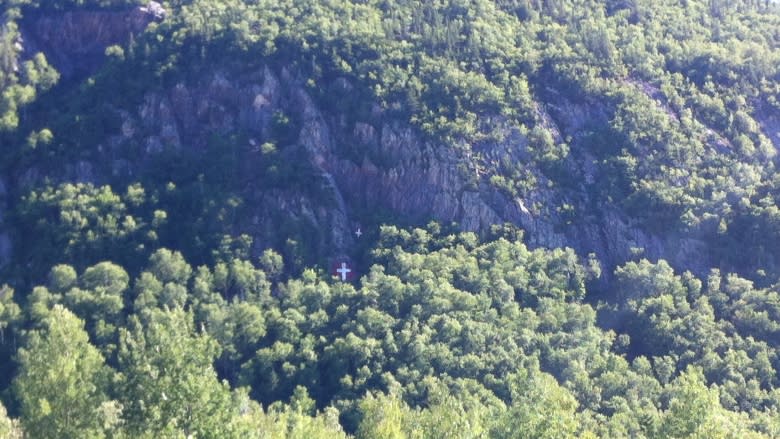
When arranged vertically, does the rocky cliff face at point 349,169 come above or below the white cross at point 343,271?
above

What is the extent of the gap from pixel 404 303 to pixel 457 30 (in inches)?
1789

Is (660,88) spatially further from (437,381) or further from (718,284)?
(437,381)

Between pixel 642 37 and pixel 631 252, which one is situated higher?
pixel 642 37

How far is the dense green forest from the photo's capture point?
106 metres

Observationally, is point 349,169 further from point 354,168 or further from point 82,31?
point 82,31

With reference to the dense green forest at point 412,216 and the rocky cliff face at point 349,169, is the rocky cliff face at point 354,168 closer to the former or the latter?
the rocky cliff face at point 349,169

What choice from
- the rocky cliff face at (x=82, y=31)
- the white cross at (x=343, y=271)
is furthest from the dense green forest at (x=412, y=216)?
the white cross at (x=343, y=271)

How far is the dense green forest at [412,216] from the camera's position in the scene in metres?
106

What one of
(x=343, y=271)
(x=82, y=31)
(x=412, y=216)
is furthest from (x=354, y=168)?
(x=82, y=31)

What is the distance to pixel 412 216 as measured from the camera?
124812 millimetres

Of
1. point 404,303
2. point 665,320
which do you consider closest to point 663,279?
point 665,320

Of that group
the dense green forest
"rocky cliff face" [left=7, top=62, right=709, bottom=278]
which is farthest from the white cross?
"rocky cliff face" [left=7, top=62, right=709, bottom=278]

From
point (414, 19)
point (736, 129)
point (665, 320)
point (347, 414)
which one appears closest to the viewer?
point (347, 414)

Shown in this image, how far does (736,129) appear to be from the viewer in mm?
136375
